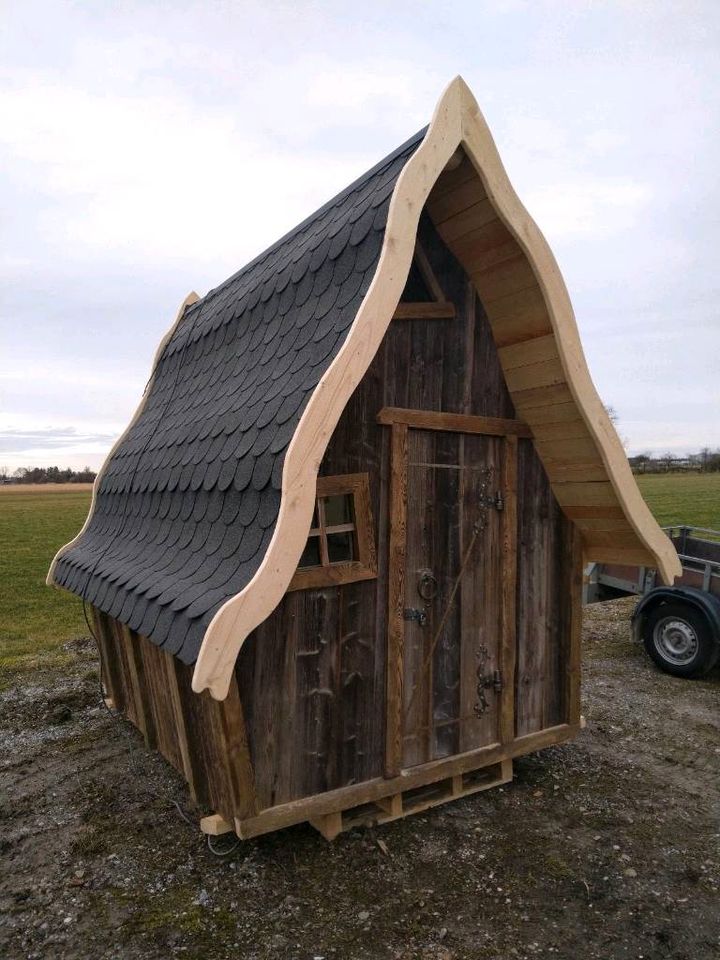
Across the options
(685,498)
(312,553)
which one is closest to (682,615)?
(312,553)

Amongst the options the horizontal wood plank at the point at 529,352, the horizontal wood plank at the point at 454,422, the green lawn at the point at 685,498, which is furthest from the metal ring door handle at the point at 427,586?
the green lawn at the point at 685,498

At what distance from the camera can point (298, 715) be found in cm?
386

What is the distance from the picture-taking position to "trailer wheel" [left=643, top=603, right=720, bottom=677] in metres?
7.58

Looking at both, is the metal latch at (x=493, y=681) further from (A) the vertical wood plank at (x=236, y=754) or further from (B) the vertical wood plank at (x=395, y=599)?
(A) the vertical wood plank at (x=236, y=754)

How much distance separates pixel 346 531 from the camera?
4.11 m

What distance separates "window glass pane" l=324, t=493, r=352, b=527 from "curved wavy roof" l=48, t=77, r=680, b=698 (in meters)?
0.64

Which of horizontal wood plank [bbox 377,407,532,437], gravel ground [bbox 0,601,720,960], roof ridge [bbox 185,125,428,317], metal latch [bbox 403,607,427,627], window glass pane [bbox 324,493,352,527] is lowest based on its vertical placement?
gravel ground [bbox 0,601,720,960]

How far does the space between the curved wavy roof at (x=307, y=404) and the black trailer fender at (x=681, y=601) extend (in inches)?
117

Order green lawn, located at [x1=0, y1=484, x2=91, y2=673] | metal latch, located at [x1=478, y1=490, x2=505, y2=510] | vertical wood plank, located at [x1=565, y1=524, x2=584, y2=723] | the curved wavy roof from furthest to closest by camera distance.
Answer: green lawn, located at [x1=0, y1=484, x2=91, y2=673] < vertical wood plank, located at [x1=565, y1=524, x2=584, y2=723] < metal latch, located at [x1=478, y1=490, x2=505, y2=510] < the curved wavy roof

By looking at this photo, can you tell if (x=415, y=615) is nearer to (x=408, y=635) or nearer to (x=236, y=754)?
(x=408, y=635)

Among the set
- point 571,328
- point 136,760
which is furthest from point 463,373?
point 136,760

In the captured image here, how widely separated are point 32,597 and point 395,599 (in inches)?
459

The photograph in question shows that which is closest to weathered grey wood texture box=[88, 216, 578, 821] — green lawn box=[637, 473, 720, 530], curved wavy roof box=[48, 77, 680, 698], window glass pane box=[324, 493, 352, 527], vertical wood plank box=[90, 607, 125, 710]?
window glass pane box=[324, 493, 352, 527]

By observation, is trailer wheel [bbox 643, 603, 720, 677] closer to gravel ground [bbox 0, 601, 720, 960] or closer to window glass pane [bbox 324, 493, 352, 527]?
gravel ground [bbox 0, 601, 720, 960]
